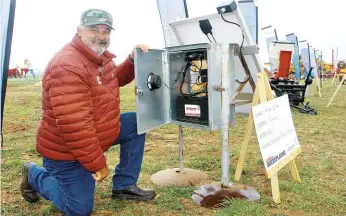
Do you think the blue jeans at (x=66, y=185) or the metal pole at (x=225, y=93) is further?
the metal pole at (x=225, y=93)

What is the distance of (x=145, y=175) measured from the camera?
12.4 ft

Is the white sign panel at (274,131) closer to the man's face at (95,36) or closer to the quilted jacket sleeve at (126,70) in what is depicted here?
the quilted jacket sleeve at (126,70)

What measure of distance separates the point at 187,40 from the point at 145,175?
1.56 metres

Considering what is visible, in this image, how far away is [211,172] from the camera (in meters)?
3.87

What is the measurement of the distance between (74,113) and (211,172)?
2.04 metres

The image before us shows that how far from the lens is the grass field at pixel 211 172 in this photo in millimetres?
2848

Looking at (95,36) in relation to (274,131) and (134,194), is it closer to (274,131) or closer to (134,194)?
(134,194)

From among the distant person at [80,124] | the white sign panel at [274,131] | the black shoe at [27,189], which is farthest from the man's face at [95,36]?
the white sign panel at [274,131]

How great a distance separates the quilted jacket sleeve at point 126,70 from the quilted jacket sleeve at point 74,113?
728 mm

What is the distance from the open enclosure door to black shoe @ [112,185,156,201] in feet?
1.84

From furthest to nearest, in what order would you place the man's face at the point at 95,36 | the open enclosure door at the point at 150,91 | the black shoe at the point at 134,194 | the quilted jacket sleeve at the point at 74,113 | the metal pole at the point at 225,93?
the black shoe at the point at 134,194 < the open enclosure door at the point at 150,91 < the metal pole at the point at 225,93 < the man's face at the point at 95,36 < the quilted jacket sleeve at the point at 74,113

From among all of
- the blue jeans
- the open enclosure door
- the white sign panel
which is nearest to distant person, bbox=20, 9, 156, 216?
the blue jeans

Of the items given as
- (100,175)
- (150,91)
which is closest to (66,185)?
(100,175)

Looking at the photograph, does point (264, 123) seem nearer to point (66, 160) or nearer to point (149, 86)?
point (149, 86)
